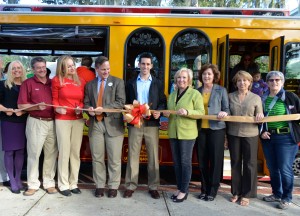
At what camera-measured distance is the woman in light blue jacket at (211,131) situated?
189 inches

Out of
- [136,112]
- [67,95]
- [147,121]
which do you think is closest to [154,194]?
[147,121]

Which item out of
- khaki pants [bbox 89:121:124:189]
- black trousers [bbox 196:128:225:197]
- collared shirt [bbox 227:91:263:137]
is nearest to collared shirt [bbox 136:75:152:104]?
khaki pants [bbox 89:121:124:189]

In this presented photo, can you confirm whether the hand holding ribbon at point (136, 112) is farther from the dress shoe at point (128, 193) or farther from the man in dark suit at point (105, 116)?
the dress shoe at point (128, 193)

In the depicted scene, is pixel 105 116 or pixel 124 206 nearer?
pixel 124 206

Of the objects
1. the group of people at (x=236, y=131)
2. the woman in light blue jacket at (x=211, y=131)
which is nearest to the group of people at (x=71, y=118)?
the group of people at (x=236, y=131)

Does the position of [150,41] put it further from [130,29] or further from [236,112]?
[236,112]

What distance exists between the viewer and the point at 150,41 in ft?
18.5

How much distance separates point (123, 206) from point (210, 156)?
4.49 feet

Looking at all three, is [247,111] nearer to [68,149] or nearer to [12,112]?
[68,149]

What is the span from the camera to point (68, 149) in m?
5.02

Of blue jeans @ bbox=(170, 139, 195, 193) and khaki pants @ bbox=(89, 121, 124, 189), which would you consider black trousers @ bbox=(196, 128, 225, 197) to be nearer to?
blue jeans @ bbox=(170, 139, 195, 193)

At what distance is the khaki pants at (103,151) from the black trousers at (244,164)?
1.60 m

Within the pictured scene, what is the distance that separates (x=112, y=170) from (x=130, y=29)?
2.23 m

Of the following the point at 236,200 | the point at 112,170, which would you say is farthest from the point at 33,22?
the point at 236,200
